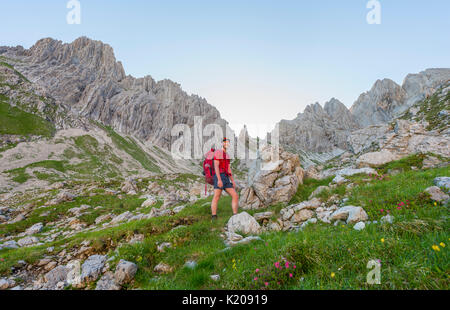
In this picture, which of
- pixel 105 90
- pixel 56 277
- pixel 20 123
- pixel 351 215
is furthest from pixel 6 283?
pixel 105 90

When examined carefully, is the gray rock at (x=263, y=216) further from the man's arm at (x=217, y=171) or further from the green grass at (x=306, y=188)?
the man's arm at (x=217, y=171)

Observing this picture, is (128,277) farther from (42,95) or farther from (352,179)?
(42,95)

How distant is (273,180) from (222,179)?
3610 millimetres

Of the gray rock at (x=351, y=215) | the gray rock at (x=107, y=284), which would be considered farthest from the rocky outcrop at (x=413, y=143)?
the gray rock at (x=107, y=284)

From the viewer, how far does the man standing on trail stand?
32.8 ft

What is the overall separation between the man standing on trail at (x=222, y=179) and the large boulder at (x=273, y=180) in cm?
205

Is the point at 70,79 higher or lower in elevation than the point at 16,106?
higher

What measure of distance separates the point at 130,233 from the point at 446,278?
9959mm

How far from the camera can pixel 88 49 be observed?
178 meters

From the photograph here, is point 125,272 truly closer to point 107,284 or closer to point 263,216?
point 107,284

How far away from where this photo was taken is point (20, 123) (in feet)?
277

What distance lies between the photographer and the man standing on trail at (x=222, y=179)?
32.8 ft

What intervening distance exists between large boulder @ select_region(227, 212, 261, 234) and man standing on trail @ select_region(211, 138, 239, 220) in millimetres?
1285
